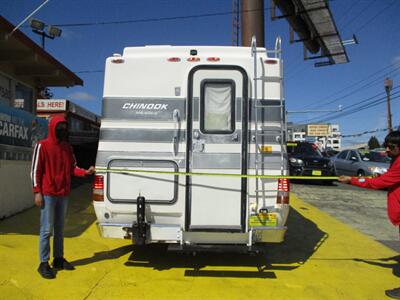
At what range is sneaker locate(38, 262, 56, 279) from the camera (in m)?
5.55

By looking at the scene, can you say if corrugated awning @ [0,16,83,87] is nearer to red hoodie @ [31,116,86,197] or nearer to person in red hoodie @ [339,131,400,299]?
red hoodie @ [31,116,86,197]

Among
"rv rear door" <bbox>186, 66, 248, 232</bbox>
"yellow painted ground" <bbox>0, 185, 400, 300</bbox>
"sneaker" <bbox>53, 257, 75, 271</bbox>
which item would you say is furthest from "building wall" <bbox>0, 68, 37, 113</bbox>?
"rv rear door" <bbox>186, 66, 248, 232</bbox>

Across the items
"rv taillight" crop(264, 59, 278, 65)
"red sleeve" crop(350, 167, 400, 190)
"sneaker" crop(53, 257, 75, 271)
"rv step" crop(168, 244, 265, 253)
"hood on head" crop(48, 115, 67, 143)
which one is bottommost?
"sneaker" crop(53, 257, 75, 271)

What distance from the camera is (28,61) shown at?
11.9 m

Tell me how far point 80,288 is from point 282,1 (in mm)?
10513

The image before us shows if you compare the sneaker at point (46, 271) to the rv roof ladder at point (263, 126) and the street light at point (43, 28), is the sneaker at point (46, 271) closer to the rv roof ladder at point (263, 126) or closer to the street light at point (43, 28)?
the rv roof ladder at point (263, 126)

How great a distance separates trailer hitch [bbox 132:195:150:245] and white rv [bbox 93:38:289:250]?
1cm

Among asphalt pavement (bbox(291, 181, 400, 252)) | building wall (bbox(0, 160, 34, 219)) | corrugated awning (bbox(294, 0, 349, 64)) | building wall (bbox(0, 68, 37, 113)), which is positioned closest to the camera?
building wall (bbox(0, 160, 34, 219))

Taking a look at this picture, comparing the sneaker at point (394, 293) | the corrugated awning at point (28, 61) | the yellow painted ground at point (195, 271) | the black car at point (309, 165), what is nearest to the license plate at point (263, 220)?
the yellow painted ground at point (195, 271)

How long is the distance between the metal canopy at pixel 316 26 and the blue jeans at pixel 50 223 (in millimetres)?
9514

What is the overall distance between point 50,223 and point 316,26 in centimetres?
1054

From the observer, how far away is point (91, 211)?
9945 millimetres

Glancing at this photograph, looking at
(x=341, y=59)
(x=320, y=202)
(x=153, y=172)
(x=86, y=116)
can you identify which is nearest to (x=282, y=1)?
(x=341, y=59)

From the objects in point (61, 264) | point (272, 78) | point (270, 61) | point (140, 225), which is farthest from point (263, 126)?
point (61, 264)
